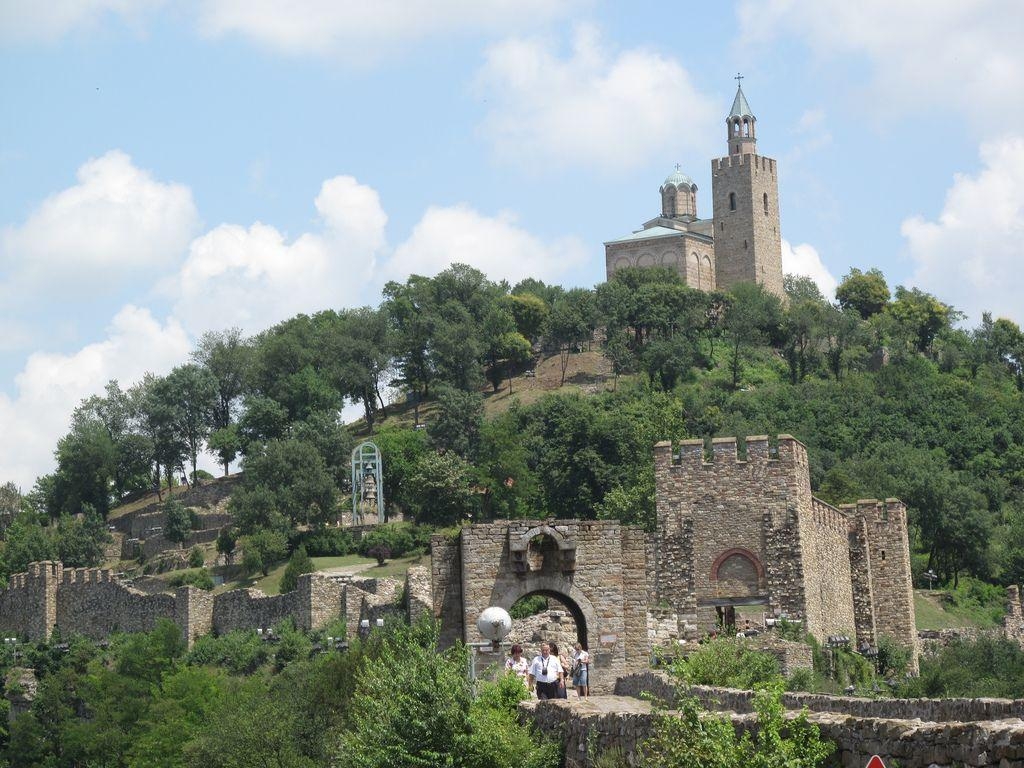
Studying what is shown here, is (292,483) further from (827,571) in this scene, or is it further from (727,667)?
(727,667)

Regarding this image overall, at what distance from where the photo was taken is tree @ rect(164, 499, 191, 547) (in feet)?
267

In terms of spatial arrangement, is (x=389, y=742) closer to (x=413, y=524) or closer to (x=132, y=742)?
(x=132, y=742)

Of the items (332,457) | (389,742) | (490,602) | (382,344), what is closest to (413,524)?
(332,457)

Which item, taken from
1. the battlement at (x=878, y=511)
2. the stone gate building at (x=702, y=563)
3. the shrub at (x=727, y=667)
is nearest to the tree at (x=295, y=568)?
the stone gate building at (x=702, y=563)

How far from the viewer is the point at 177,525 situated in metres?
81.8

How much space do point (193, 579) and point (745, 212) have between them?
47.8m

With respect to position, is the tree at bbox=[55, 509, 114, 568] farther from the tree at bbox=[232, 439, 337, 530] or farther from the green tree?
the green tree

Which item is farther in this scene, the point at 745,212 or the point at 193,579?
the point at 745,212

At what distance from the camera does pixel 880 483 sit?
6900cm

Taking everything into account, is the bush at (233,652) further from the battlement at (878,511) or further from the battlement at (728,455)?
the battlement at (728,455)

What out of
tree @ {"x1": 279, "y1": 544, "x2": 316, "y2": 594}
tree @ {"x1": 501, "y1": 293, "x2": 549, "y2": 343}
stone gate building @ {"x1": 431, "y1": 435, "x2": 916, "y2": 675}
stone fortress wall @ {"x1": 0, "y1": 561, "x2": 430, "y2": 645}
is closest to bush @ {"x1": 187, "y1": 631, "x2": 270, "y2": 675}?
stone fortress wall @ {"x1": 0, "y1": 561, "x2": 430, "y2": 645}

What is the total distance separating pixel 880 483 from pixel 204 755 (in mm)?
41372

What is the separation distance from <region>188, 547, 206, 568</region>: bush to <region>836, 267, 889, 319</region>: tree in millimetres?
42987

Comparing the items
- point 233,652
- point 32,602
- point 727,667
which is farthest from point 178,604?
point 727,667
